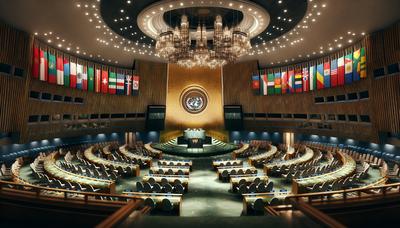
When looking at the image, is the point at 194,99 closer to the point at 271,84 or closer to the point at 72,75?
the point at 271,84

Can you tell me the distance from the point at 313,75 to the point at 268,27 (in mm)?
7129

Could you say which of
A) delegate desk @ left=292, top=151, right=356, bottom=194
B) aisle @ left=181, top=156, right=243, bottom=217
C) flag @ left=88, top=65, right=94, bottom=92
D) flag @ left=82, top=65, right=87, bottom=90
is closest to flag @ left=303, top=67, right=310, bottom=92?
delegate desk @ left=292, top=151, right=356, bottom=194

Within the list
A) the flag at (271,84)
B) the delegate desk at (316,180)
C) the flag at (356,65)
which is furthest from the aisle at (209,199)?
the flag at (271,84)

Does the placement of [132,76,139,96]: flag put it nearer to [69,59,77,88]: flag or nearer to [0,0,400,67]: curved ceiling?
[0,0,400,67]: curved ceiling

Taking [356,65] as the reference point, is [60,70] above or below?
below

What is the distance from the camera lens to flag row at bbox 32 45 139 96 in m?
14.9

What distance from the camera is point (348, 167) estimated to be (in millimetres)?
11508

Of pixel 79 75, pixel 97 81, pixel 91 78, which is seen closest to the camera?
pixel 79 75

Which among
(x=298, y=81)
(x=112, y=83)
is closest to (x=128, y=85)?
(x=112, y=83)

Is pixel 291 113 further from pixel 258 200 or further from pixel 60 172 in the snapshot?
pixel 60 172

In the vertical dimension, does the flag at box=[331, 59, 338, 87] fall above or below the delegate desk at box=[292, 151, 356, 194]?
above

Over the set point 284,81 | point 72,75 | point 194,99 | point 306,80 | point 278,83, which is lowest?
point 194,99

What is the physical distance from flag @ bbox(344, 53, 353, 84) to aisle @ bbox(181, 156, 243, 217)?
10.9 meters

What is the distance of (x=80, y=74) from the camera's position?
18703mm
